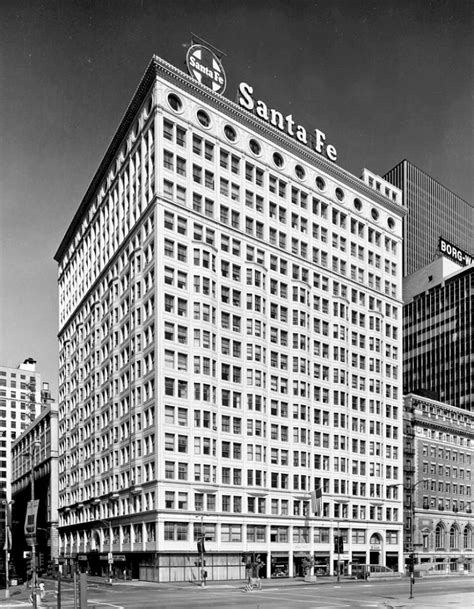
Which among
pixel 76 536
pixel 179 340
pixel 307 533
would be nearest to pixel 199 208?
pixel 179 340

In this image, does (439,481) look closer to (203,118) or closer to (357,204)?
(357,204)

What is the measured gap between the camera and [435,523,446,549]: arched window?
144 m

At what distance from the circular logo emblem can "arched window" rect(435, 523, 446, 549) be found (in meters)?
91.9

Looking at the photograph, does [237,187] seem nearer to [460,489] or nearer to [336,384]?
[336,384]

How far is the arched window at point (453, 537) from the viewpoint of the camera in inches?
5797

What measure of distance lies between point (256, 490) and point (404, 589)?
91.0 feet

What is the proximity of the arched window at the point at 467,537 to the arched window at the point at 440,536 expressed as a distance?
28.6 feet

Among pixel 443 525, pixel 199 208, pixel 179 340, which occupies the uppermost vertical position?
pixel 199 208

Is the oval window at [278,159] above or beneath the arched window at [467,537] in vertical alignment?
above

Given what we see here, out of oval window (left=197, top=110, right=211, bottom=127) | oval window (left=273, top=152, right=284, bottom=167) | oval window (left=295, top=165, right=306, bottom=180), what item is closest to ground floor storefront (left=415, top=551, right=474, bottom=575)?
oval window (left=295, top=165, right=306, bottom=180)

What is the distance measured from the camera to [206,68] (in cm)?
10669

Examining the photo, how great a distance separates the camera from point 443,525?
5719 inches

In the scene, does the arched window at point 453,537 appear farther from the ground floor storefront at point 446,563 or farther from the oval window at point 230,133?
the oval window at point 230,133

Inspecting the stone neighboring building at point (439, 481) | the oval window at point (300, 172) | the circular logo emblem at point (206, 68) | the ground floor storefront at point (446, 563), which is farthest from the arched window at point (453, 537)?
the circular logo emblem at point (206, 68)
